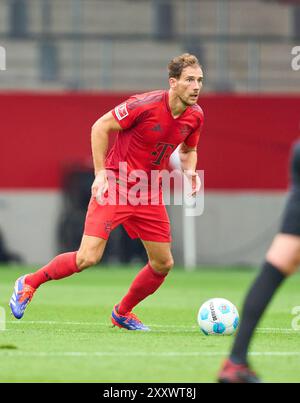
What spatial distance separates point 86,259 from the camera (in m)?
9.93

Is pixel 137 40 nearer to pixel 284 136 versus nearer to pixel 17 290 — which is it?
pixel 284 136

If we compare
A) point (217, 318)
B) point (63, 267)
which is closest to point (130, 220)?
point (63, 267)

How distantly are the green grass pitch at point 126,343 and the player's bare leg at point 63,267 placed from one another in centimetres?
27

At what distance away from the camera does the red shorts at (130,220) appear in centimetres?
1003

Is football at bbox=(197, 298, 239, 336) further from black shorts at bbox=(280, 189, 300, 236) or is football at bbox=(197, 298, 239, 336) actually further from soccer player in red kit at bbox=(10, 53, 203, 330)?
black shorts at bbox=(280, 189, 300, 236)

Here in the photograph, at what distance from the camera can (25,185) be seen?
24.7 m

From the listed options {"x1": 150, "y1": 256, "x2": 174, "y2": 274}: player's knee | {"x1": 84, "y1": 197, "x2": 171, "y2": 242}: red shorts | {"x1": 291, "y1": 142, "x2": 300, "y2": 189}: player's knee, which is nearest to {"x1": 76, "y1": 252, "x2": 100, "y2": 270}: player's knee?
{"x1": 84, "y1": 197, "x2": 171, "y2": 242}: red shorts

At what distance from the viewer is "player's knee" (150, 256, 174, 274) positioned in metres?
10.4

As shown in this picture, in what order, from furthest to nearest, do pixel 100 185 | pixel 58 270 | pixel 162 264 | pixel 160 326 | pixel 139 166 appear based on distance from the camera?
pixel 160 326, pixel 162 264, pixel 139 166, pixel 58 270, pixel 100 185

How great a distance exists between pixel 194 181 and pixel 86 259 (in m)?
1.23

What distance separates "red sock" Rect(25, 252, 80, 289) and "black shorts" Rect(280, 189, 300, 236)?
11.1ft

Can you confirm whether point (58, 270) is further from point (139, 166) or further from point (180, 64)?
point (180, 64)

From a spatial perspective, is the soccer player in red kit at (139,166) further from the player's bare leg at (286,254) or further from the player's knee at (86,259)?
the player's bare leg at (286,254)

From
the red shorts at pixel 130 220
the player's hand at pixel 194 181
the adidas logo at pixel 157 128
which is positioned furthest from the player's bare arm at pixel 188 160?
the adidas logo at pixel 157 128
